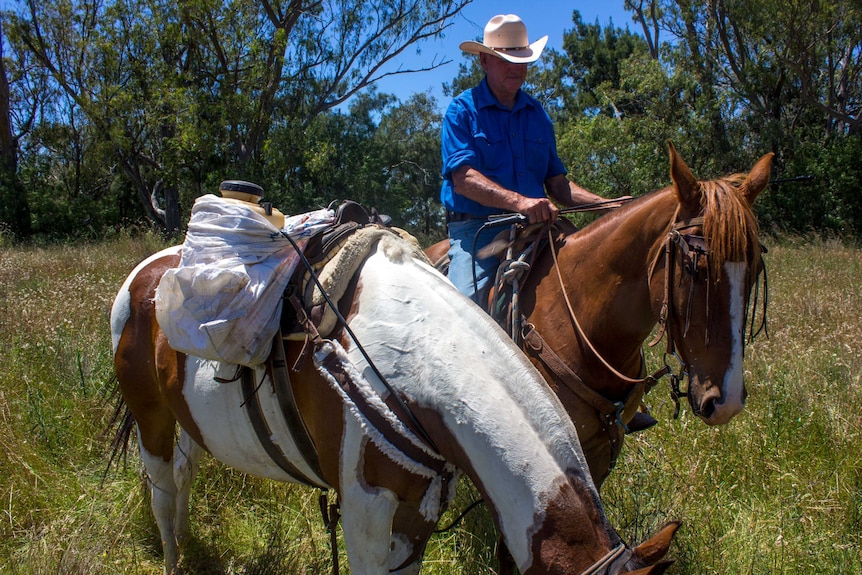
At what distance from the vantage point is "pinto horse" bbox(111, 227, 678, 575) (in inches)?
64.4

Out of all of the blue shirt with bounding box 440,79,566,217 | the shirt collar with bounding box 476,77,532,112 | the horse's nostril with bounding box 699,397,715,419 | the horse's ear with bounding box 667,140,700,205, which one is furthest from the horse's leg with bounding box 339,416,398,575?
the shirt collar with bounding box 476,77,532,112

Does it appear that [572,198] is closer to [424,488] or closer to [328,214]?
[328,214]

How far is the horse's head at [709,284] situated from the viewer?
2328 millimetres

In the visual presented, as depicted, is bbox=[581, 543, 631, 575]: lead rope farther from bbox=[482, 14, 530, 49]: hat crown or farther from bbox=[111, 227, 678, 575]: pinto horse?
bbox=[482, 14, 530, 49]: hat crown

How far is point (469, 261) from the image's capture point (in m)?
3.30

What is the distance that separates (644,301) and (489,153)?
4.12ft

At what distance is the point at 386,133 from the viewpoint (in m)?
33.0

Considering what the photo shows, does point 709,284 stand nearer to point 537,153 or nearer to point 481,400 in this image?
point 481,400

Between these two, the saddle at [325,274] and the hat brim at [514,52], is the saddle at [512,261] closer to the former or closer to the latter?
the saddle at [325,274]

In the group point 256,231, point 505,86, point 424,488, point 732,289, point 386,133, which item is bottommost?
point 424,488

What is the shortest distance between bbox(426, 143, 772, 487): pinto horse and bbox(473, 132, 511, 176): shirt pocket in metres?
0.60

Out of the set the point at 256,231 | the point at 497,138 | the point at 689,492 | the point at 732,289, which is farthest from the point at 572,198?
the point at 256,231

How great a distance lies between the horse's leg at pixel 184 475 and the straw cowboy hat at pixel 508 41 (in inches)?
108

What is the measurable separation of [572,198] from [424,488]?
91.9 inches
